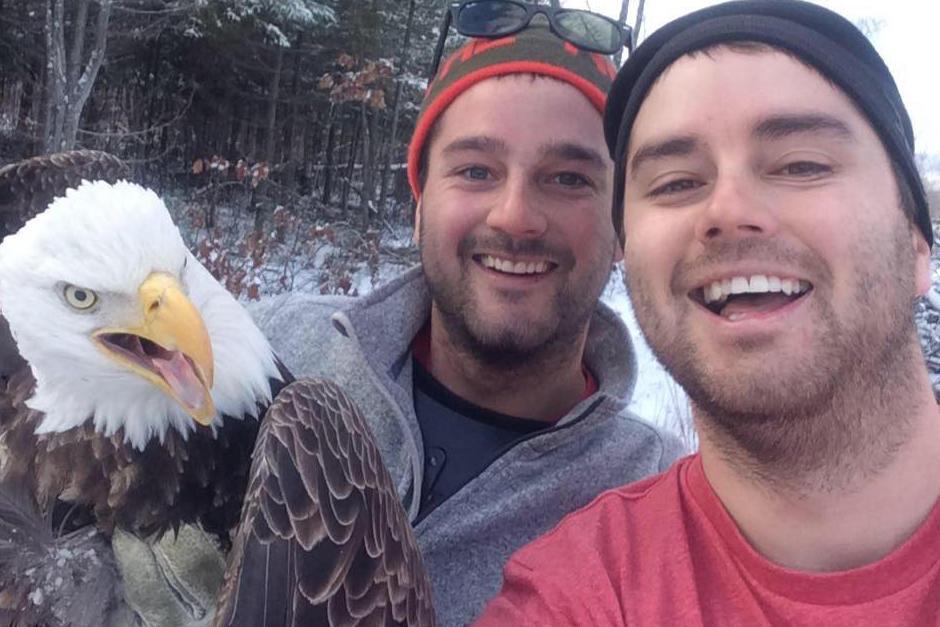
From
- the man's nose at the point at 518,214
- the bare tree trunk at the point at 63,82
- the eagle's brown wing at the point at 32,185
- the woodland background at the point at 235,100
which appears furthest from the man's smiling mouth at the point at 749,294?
the bare tree trunk at the point at 63,82

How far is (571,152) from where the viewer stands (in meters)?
2.46

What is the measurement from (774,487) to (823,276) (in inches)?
18.3

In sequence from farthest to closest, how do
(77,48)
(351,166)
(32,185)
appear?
1. (351,166)
2. (77,48)
3. (32,185)

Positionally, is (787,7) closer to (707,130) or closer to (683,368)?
(707,130)

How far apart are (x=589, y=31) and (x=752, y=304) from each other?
1.56 metres

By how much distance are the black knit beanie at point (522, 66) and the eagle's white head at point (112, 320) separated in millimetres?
1148

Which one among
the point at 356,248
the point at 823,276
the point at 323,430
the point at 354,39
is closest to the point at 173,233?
the point at 323,430

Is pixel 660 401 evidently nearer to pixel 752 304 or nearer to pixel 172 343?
pixel 752 304

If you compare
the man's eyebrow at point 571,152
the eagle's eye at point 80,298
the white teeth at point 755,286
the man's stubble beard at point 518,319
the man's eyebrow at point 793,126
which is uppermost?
the man's eyebrow at point 793,126

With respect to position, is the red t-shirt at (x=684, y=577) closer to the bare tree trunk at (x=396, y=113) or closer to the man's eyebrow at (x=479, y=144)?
the man's eyebrow at (x=479, y=144)

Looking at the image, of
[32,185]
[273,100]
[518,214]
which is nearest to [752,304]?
[518,214]

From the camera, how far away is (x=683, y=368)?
1744 millimetres

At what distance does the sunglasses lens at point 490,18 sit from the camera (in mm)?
2814

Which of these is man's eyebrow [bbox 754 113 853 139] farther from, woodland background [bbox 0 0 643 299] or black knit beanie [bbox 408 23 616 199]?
woodland background [bbox 0 0 643 299]
